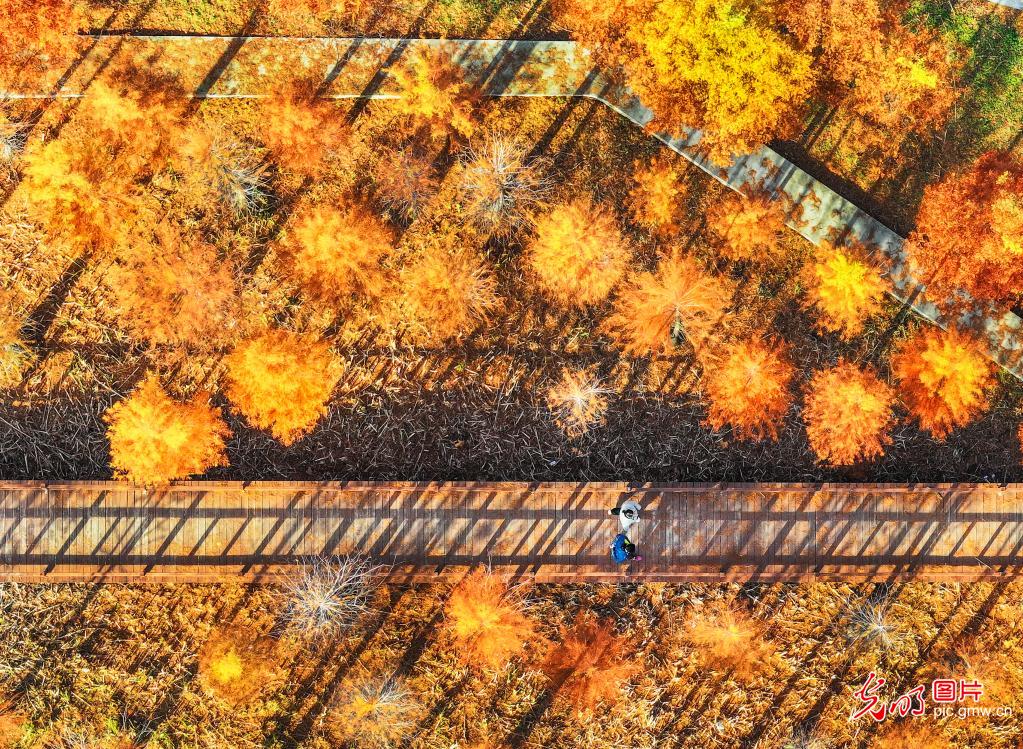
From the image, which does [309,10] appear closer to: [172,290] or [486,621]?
[172,290]

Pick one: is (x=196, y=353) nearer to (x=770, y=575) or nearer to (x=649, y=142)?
(x=649, y=142)

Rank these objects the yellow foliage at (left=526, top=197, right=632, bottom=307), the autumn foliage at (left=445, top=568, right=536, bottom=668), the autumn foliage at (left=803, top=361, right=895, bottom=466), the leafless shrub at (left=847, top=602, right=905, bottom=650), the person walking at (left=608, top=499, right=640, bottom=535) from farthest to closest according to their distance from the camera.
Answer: the leafless shrub at (left=847, top=602, right=905, bottom=650) < the yellow foliage at (left=526, top=197, right=632, bottom=307) < the autumn foliage at (left=803, top=361, right=895, bottom=466) < the person walking at (left=608, top=499, right=640, bottom=535) < the autumn foliage at (left=445, top=568, right=536, bottom=668)

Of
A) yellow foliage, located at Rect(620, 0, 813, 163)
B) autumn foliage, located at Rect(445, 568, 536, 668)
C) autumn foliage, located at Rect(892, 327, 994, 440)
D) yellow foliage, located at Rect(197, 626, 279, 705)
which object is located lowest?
yellow foliage, located at Rect(197, 626, 279, 705)

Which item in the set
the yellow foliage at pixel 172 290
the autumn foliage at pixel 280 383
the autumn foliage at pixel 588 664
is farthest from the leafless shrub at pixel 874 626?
the yellow foliage at pixel 172 290

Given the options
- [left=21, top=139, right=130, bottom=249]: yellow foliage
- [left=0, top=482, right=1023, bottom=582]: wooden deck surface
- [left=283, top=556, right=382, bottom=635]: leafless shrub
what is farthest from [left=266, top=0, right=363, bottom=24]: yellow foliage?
[left=283, top=556, right=382, bottom=635]: leafless shrub

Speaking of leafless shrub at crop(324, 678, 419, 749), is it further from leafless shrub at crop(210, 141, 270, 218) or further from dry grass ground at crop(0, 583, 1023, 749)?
leafless shrub at crop(210, 141, 270, 218)

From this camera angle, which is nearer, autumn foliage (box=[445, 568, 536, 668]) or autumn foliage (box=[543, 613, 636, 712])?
autumn foliage (box=[445, 568, 536, 668])
